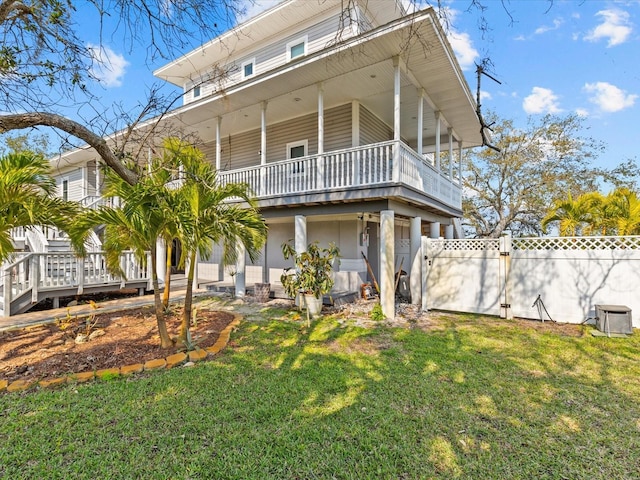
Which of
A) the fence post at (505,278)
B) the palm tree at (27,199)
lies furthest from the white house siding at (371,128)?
the palm tree at (27,199)

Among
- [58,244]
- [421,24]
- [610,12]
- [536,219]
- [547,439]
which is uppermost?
[421,24]

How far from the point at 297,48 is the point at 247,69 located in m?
2.62

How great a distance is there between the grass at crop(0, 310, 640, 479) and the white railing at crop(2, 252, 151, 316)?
4391 millimetres

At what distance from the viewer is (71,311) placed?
7555 mm

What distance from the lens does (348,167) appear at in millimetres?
7965

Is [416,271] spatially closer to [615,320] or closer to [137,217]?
[615,320]

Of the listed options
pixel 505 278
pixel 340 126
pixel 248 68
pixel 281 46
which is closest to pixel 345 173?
pixel 340 126

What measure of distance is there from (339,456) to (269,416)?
849mm

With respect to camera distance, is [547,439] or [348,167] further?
[348,167]

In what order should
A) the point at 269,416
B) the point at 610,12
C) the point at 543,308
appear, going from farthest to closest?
the point at 543,308, the point at 610,12, the point at 269,416

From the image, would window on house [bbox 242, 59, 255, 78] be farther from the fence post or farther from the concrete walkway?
the fence post

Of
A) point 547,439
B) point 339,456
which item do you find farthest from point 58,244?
point 547,439

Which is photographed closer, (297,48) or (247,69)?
(297,48)

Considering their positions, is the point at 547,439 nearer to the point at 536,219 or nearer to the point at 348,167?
the point at 348,167
